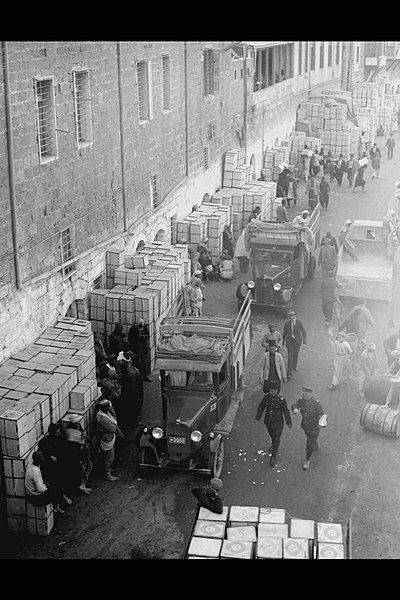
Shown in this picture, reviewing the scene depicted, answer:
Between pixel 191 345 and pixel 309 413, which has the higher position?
pixel 191 345

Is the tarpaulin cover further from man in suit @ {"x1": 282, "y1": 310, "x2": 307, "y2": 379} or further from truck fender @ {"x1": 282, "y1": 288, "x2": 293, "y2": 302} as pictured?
truck fender @ {"x1": 282, "y1": 288, "x2": 293, "y2": 302}

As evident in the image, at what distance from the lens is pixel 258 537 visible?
27.1 feet

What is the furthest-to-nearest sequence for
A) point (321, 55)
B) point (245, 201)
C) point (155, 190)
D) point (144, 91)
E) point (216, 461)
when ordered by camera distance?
point (321, 55)
point (245, 201)
point (155, 190)
point (144, 91)
point (216, 461)

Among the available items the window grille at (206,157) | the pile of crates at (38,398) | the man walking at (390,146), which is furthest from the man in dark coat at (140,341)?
the man walking at (390,146)

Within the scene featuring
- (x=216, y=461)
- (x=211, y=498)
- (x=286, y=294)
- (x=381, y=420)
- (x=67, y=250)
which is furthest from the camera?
(x=286, y=294)

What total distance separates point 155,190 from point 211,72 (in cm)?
740

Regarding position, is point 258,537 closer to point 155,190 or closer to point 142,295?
point 142,295

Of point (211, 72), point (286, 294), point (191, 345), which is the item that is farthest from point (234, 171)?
point (191, 345)

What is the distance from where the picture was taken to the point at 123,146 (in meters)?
19.7

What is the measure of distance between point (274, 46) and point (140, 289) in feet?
81.1

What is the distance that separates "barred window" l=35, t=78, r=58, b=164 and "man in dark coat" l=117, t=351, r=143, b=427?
4.58m

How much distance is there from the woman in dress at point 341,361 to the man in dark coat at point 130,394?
3881 mm

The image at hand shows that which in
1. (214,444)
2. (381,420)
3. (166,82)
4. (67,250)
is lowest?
(381,420)

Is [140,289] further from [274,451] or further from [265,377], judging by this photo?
[274,451]
